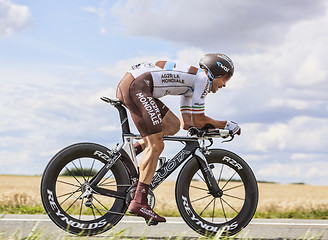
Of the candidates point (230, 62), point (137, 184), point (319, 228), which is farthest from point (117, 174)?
point (319, 228)

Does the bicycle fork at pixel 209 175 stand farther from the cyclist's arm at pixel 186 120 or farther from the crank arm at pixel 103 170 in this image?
the crank arm at pixel 103 170

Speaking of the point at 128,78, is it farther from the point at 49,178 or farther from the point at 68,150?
the point at 49,178

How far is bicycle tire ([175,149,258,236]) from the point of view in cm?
612

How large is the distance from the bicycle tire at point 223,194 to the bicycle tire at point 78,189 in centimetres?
72

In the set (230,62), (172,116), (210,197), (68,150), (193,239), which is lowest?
(193,239)

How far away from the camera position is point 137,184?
19.8ft

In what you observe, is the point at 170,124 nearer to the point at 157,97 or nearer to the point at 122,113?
the point at 157,97

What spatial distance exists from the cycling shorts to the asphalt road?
1.31m

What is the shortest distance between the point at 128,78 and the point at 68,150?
1099mm

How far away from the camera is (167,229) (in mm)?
6895

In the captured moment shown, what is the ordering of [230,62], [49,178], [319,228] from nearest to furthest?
[49,178] → [230,62] → [319,228]

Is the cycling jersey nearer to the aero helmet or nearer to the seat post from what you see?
the seat post

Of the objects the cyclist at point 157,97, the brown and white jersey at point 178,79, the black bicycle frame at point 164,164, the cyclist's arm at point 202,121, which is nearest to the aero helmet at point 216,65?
the cyclist at point 157,97

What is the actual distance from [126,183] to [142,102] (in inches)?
39.2
